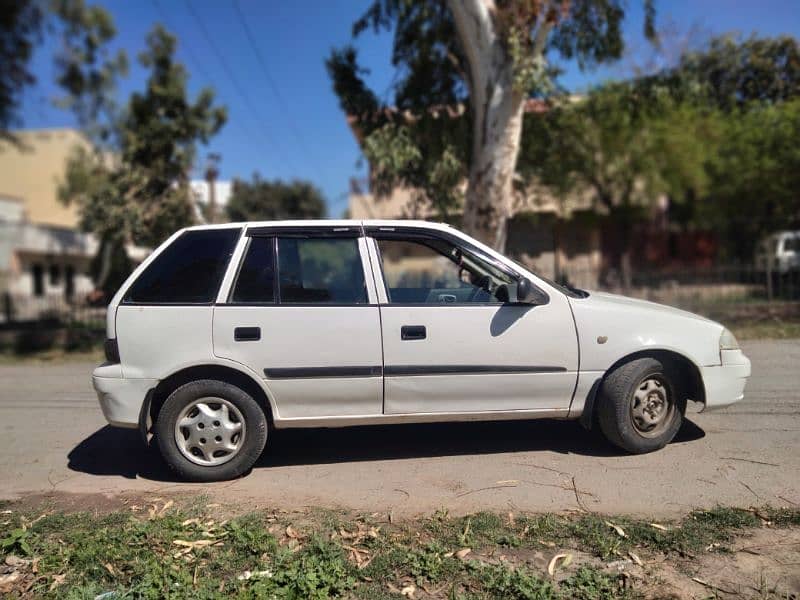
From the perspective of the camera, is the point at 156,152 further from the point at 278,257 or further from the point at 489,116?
the point at 278,257

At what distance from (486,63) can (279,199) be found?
109 ft

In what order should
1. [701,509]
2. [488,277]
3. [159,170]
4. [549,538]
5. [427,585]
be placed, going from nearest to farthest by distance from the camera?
[427,585], [549,538], [701,509], [488,277], [159,170]

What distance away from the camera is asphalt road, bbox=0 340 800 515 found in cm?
427

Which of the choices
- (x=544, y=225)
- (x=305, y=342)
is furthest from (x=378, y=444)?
(x=544, y=225)

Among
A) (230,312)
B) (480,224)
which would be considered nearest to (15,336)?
(480,224)

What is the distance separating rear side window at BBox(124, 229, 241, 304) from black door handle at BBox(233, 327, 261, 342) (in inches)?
12.2

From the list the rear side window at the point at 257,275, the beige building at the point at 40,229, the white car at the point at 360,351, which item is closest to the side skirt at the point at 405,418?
the white car at the point at 360,351

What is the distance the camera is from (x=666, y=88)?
12797mm

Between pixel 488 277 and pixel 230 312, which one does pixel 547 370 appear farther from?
pixel 230 312

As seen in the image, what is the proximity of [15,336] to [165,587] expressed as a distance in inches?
448

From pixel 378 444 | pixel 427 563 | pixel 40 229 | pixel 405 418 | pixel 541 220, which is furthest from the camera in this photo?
pixel 40 229

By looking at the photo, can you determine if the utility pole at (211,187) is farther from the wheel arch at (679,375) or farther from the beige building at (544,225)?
the wheel arch at (679,375)

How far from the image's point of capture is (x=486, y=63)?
10.6 metres

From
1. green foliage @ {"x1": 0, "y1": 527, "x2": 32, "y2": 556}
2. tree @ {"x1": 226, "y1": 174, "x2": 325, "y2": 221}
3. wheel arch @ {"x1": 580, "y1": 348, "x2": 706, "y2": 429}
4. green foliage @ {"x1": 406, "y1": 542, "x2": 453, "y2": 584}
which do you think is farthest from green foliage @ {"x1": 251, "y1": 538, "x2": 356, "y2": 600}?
tree @ {"x1": 226, "y1": 174, "x2": 325, "y2": 221}
